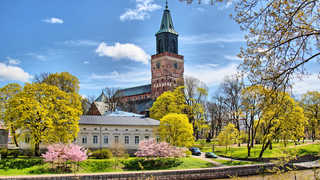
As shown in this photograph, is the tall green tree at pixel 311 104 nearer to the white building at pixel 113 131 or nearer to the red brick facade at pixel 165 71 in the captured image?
the white building at pixel 113 131

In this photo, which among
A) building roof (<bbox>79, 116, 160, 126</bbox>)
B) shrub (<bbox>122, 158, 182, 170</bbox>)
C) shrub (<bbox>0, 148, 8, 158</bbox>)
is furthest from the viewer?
building roof (<bbox>79, 116, 160, 126</bbox>)

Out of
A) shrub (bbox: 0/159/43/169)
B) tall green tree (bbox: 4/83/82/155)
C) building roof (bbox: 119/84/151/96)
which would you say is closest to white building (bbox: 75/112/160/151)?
tall green tree (bbox: 4/83/82/155)

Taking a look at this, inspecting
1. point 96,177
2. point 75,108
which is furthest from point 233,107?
point 96,177

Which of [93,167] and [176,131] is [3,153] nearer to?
[93,167]

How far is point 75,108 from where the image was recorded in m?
35.9

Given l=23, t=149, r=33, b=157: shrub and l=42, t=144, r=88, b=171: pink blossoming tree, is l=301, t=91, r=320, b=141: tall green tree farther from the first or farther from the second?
l=23, t=149, r=33, b=157: shrub

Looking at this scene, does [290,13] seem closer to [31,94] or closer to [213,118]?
[31,94]

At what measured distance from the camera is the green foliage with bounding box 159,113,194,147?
127 feet

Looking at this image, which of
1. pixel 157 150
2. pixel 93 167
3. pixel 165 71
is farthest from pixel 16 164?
pixel 165 71

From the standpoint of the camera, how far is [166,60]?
8219cm

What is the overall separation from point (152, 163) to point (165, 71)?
5175cm

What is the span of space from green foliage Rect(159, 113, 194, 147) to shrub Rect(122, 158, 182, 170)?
15.6 feet

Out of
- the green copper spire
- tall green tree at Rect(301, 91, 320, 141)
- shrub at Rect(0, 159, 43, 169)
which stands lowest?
shrub at Rect(0, 159, 43, 169)

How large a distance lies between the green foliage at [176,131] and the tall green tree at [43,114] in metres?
11.1
